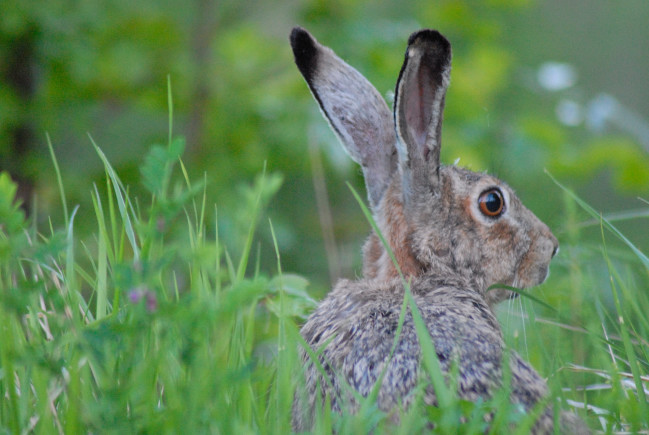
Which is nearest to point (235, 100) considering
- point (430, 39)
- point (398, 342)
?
point (430, 39)

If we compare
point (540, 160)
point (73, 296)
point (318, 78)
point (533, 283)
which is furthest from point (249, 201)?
point (540, 160)

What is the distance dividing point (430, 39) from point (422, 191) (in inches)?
31.5

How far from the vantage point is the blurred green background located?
6.28 metres

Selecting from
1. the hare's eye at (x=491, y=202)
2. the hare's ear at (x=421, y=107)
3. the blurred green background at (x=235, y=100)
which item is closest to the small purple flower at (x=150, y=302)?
the hare's ear at (x=421, y=107)

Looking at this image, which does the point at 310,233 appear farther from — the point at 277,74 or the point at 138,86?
the point at 138,86

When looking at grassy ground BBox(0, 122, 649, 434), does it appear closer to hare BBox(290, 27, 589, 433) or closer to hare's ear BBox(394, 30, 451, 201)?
hare BBox(290, 27, 589, 433)

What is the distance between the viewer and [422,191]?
3.94 metres

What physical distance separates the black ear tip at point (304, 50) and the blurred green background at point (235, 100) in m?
1.78

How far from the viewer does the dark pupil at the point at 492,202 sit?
4.12 metres

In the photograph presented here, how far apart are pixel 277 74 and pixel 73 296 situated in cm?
521

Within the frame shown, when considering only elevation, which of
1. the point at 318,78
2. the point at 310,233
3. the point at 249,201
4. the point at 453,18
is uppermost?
the point at 453,18

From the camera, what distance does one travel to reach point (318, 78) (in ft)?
13.1

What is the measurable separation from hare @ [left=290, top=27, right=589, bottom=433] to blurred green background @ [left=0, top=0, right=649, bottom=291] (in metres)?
1.60

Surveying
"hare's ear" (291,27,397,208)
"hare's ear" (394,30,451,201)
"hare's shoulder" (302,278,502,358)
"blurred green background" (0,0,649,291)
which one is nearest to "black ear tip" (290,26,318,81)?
"hare's ear" (291,27,397,208)
